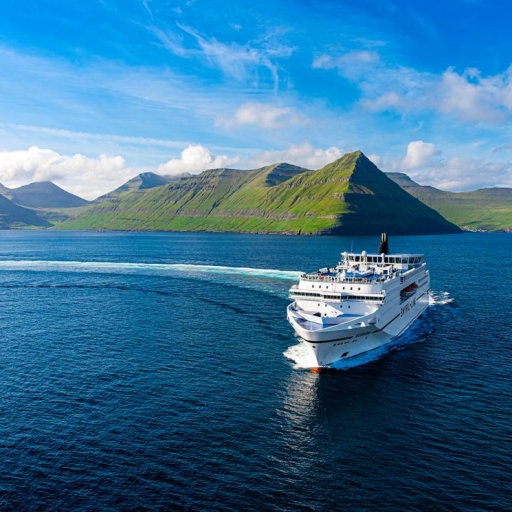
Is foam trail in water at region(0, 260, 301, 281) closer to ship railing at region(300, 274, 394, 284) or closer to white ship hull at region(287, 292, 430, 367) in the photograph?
ship railing at region(300, 274, 394, 284)

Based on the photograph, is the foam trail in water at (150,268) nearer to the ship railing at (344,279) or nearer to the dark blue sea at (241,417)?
the dark blue sea at (241,417)

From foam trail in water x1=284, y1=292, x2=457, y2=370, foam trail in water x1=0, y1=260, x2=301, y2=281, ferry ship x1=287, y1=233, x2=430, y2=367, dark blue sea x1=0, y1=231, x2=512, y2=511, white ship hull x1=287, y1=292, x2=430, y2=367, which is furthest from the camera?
foam trail in water x1=0, y1=260, x2=301, y2=281

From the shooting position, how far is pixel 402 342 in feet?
267

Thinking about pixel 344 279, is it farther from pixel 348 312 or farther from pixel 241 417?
pixel 241 417

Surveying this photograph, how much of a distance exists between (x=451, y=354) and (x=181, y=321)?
52608 mm

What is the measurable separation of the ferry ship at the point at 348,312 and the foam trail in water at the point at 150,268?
64971 millimetres

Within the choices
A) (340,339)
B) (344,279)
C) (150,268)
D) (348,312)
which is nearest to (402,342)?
(348,312)

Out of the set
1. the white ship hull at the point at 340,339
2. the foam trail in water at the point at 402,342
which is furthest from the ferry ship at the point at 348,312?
the foam trail in water at the point at 402,342

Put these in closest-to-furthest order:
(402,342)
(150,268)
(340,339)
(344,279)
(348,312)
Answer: (340,339), (348,312), (344,279), (402,342), (150,268)

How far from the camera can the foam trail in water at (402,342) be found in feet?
224

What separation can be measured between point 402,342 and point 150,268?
123 metres

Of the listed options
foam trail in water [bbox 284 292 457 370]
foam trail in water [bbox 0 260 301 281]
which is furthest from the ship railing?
foam trail in water [bbox 0 260 301 281]

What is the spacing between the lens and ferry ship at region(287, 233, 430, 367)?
217 feet

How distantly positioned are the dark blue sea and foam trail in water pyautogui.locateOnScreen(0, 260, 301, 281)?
63431 mm
